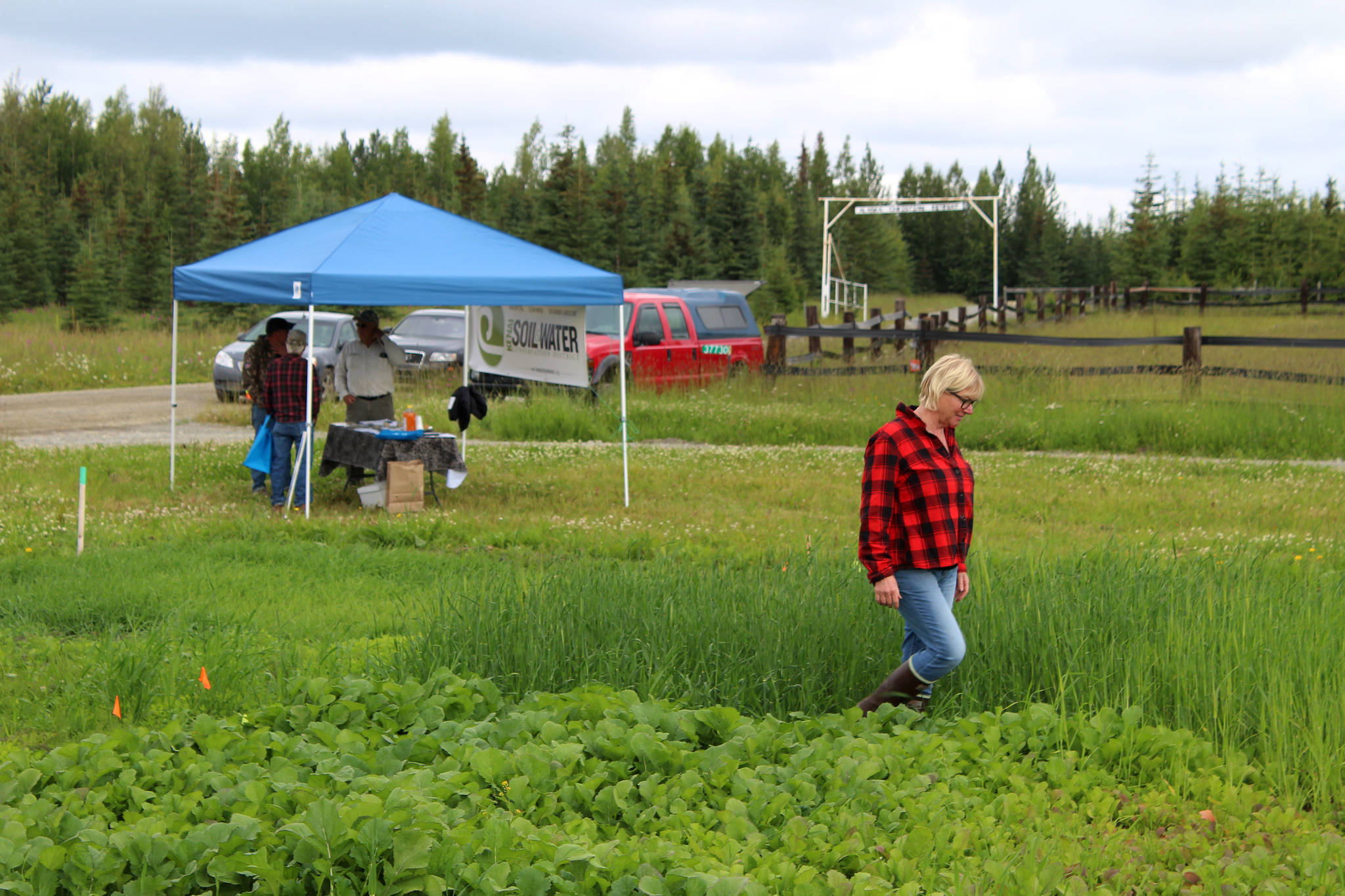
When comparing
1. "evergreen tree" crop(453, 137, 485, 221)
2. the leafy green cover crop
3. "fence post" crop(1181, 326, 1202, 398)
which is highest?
"evergreen tree" crop(453, 137, 485, 221)

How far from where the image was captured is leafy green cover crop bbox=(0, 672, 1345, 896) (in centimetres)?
336

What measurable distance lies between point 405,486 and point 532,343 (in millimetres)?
2172

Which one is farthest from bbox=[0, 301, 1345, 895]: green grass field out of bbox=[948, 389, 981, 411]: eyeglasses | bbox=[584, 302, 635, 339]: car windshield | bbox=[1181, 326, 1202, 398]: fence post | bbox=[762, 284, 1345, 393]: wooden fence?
bbox=[584, 302, 635, 339]: car windshield

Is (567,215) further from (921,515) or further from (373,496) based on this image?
(921,515)

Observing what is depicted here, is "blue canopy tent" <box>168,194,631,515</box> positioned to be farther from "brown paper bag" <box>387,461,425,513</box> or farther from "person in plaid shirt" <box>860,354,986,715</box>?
"person in plaid shirt" <box>860,354,986,715</box>

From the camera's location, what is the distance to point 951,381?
14.8 feet

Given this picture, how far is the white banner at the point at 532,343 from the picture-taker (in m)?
11.6

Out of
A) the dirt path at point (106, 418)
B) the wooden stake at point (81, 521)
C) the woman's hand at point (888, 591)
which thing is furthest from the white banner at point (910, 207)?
the woman's hand at point (888, 591)

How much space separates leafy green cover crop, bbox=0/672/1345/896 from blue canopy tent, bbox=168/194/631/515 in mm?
5594

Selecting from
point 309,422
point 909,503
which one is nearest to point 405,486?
point 309,422

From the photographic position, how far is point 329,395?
61.9 feet

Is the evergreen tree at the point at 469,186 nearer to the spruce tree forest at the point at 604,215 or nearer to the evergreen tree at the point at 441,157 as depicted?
the spruce tree forest at the point at 604,215

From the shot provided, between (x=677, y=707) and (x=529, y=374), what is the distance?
7.76 m

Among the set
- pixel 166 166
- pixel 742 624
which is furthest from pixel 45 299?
pixel 742 624
